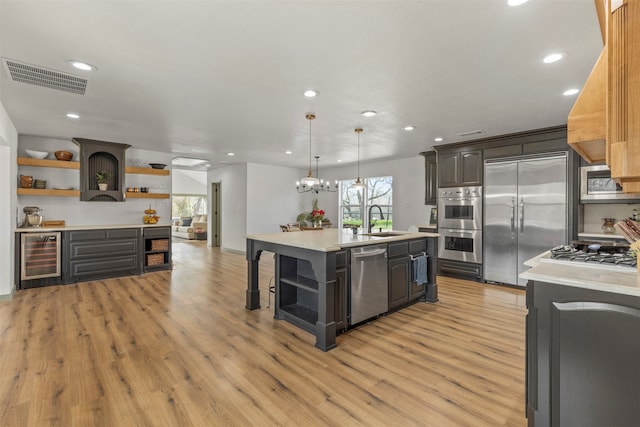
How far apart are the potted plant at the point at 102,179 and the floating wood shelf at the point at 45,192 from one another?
14.3 inches

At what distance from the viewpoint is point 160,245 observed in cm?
611

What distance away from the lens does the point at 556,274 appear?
1.55m

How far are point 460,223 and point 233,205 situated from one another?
228 inches

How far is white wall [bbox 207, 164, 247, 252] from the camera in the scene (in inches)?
324

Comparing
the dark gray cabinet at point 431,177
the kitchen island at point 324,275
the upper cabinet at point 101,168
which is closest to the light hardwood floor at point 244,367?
the kitchen island at point 324,275

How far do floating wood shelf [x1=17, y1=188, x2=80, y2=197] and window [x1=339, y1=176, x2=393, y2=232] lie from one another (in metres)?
5.53

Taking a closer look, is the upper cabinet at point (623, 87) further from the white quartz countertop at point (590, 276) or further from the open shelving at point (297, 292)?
the open shelving at point (297, 292)

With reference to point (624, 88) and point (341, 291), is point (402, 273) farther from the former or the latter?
point (624, 88)

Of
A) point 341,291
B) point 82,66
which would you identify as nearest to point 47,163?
point 82,66

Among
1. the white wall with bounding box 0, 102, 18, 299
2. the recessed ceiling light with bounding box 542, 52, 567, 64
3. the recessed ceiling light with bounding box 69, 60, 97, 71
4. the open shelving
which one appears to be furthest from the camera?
the white wall with bounding box 0, 102, 18, 299

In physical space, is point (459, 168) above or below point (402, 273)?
above

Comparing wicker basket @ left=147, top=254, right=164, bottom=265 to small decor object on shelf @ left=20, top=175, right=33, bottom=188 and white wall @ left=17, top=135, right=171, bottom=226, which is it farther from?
small decor object on shelf @ left=20, top=175, right=33, bottom=188

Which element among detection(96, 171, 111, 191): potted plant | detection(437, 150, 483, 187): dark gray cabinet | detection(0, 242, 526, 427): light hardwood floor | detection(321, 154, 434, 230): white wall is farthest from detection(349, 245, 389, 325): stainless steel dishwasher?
detection(96, 171, 111, 191): potted plant

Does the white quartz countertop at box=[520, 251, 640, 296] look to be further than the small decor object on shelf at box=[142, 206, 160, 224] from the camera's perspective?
No
